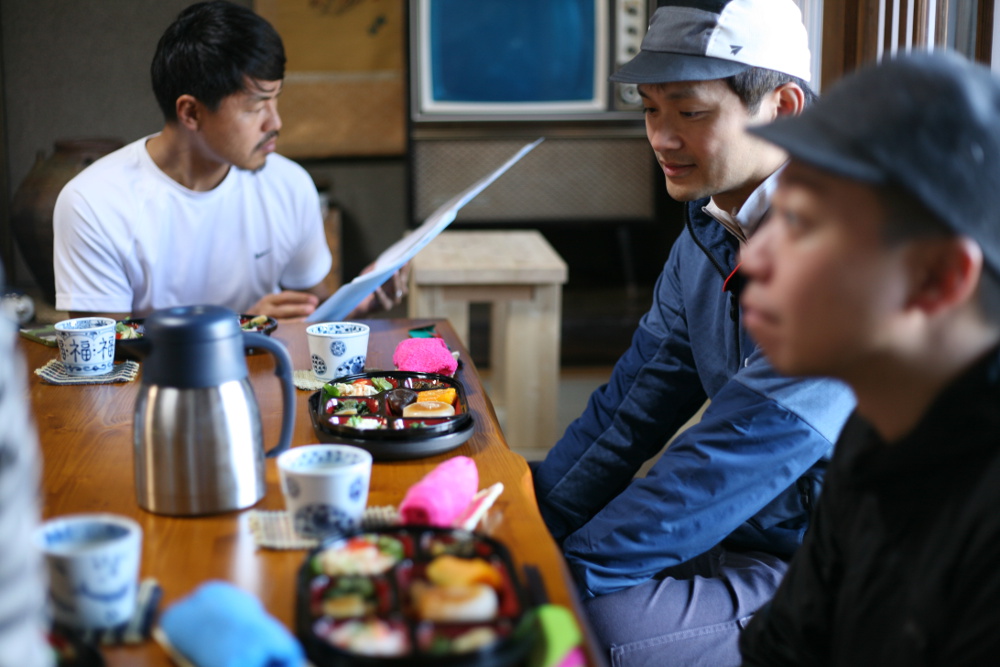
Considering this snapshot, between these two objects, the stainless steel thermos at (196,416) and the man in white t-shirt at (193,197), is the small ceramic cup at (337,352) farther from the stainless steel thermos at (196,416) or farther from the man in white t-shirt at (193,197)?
the man in white t-shirt at (193,197)

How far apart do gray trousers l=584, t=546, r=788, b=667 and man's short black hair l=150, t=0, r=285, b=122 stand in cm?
147

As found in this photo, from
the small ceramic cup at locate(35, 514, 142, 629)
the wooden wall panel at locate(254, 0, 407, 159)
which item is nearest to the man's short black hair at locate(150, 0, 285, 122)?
the small ceramic cup at locate(35, 514, 142, 629)

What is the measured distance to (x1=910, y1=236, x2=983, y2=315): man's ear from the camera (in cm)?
66

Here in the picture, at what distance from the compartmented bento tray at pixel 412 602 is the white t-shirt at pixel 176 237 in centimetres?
156

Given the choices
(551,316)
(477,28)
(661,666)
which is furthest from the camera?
(477,28)

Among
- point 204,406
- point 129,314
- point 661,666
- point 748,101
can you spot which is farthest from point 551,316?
point 204,406

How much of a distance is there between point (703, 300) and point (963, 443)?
857mm

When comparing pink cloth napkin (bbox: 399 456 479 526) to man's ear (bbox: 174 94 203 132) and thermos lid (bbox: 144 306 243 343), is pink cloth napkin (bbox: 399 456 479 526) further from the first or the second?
man's ear (bbox: 174 94 203 132)

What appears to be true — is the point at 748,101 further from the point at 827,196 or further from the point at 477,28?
the point at 477,28

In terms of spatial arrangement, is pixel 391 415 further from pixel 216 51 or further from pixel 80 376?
pixel 216 51

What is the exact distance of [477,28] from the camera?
4.23m

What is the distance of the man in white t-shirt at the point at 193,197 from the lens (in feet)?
6.86

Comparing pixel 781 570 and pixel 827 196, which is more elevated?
pixel 827 196

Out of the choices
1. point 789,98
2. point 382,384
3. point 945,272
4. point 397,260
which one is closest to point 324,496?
point 382,384
